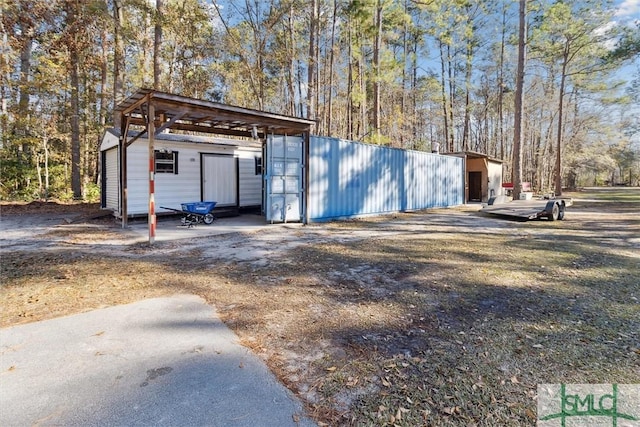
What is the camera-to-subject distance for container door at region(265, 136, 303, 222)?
8.53m

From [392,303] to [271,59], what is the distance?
16.4 m

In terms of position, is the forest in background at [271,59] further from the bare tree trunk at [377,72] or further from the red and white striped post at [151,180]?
the red and white striped post at [151,180]

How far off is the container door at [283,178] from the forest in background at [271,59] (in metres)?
5.38

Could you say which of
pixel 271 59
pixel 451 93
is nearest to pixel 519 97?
pixel 271 59

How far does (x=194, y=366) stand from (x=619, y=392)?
8.43ft

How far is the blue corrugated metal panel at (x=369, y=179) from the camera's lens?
9234 mm

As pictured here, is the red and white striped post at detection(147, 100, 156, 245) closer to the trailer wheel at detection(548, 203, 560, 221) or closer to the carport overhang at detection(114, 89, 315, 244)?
the carport overhang at detection(114, 89, 315, 244)

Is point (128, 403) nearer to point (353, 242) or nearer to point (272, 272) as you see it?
point (272, 272)

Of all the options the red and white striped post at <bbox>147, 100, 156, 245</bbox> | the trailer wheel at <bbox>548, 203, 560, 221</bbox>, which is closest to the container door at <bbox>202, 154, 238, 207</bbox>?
the red and white striped post at <bbox>147, 100, 156, 245</bbox>

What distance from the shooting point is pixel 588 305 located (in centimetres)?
322

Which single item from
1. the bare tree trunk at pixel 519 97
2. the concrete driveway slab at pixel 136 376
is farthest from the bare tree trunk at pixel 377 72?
the concrete driveway slab at pixel 136 376

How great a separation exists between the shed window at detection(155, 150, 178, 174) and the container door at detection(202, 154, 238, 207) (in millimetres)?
843

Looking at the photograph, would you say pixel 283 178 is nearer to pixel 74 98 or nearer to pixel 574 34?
pixel 74 98

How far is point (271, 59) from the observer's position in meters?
16.8
